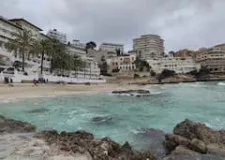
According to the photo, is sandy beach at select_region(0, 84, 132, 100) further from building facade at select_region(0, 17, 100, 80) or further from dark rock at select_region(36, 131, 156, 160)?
dark rock at select_region(36, 131, 156, 160)

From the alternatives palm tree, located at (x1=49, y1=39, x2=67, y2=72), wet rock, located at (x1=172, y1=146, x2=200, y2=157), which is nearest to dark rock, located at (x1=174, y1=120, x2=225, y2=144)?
wet rock, located at (x1=172, y1=146, x2=200, y2=157)

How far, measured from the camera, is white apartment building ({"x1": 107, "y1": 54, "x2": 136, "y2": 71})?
16170 cm

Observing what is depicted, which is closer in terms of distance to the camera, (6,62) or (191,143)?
(191,143)

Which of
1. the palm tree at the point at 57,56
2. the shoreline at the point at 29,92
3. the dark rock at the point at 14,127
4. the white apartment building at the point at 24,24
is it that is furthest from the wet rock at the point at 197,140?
the white apartment building at the point at 24,24

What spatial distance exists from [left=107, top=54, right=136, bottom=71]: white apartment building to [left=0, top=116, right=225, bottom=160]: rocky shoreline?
146m

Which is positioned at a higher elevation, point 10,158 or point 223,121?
point 10,158

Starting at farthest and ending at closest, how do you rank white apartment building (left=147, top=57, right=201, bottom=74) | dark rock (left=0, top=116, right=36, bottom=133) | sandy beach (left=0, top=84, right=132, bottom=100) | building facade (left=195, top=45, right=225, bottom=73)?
white apartment building (left=147, top=57, right=201, bottom=74) < building facade (left=195, top=45, right=225, bottom=73) < sandy beach (left=0, top=84, right=132, bottom=100) < dark rock (left=0, top=116, right=36, bottom=133)

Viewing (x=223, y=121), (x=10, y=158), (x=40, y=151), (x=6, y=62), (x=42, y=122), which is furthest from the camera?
(x=6, y=62)

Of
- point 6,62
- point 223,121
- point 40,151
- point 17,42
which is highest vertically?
point 17,42

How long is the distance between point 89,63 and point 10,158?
4790 inches

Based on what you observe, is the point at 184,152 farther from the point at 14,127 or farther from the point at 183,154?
the point at 14,127

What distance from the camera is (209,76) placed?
13825cm

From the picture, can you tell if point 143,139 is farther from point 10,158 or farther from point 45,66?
point 45,66

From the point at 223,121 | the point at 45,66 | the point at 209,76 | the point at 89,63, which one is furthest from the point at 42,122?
the point at 209,76
